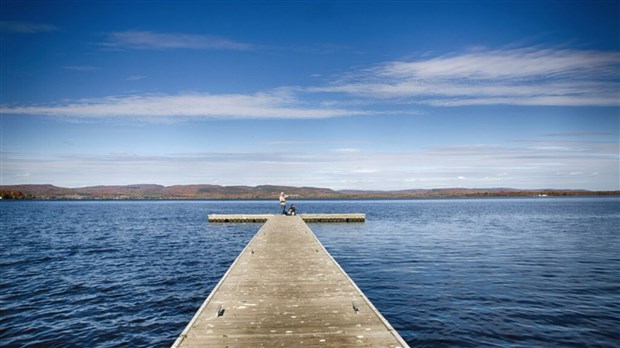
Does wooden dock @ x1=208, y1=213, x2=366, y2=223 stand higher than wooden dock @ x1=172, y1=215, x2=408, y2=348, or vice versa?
wooden dock @ x1=172, y1=215, x2=408, y2=348

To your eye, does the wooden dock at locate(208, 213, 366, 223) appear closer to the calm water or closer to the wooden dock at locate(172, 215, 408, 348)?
the calm water

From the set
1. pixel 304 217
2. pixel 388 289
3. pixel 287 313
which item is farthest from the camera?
pixel 304 217

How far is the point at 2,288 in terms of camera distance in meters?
19.4

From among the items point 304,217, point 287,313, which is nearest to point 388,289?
point 287,313

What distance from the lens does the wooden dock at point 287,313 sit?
8664 millimetres

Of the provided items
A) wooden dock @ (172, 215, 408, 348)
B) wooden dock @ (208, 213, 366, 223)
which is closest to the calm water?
wooden dock @ (172, 215, 408, 348)

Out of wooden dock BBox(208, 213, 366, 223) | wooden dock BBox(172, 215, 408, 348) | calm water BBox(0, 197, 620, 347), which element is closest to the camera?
wooden dock BBox(172, 215, 408, 348)

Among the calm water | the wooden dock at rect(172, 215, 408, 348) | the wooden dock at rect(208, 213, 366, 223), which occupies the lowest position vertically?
the calm water

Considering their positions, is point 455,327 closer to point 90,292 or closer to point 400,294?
point 400,294

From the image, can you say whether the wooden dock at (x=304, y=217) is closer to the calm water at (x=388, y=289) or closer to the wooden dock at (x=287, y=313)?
the calm water at (x=388, y=289)

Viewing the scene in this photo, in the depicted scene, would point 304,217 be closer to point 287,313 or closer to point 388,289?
point 388,289

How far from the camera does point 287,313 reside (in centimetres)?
1053

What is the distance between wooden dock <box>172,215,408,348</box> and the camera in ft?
28.4

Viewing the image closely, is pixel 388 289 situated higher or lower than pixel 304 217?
lower
